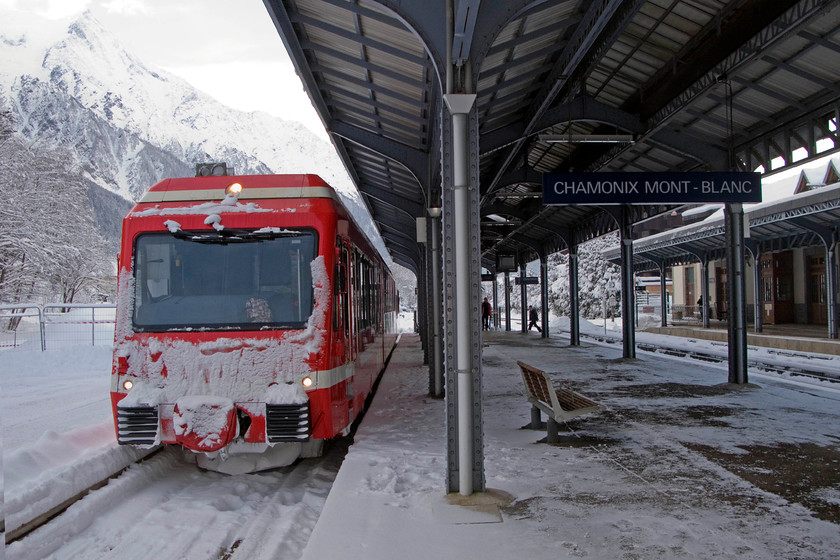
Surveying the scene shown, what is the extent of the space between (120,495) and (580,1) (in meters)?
7.11

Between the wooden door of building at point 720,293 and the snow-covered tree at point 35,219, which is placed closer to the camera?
the snow-covered tree at point 35,219

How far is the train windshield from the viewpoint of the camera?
657 cm

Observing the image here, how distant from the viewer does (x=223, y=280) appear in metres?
6.63

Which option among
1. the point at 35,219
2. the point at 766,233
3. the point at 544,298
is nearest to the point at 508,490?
the point at 544,298

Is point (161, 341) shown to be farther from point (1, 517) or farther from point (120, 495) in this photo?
point (1, 517)

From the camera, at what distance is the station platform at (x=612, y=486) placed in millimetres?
4375

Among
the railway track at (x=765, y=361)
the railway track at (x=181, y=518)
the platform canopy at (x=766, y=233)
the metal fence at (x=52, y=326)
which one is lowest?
the railway track at (x=181, y=518)

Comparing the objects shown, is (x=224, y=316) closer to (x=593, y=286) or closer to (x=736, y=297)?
(x=736, y=297)

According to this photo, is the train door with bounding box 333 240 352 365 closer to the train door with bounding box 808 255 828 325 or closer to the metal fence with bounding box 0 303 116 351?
the metal fence with bounding box 0 303 116 351

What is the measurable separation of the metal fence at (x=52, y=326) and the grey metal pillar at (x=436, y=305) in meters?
8.51

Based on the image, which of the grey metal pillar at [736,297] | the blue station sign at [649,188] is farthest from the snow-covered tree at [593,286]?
the blue station sign at [649,188]

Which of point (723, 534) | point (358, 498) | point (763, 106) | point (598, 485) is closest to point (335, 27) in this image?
point (358, 498)

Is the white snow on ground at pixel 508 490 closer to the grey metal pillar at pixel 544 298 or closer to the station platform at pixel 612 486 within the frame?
the station platform at pixel 612 486

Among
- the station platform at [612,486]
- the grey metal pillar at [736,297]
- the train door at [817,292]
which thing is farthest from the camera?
the train door at [817,292]
